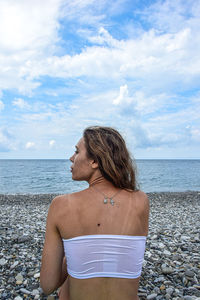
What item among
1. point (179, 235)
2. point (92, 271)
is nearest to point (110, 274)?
point (92, 271)

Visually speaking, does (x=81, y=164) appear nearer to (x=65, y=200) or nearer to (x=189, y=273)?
(x=65, y=200)

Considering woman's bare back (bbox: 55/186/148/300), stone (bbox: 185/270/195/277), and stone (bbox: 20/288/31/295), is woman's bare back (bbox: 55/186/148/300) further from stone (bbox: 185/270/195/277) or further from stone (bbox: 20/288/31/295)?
stone (bbox: 185/270/195/277)

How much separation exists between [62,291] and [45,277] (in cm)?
26

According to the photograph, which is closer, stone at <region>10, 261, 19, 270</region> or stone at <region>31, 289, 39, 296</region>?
stone at <region>31, 289, 39, 296</region>

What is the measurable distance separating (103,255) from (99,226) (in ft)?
0.82

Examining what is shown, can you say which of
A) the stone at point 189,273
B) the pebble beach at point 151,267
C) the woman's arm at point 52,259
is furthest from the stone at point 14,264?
the stone at point 189,273

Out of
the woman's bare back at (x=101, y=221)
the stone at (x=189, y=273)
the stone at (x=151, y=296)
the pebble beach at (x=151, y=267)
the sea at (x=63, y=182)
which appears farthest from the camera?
the sea at (x=63, y=182)

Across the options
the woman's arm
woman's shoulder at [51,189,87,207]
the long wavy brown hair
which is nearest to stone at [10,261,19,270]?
the woman's arm

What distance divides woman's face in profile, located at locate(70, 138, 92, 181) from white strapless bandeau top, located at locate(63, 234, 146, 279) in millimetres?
477

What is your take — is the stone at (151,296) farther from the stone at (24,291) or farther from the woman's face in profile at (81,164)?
the woman's face in profile at (81,164)

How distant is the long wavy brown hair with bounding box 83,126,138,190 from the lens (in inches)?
77.4

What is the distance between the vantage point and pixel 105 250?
74.6 inches

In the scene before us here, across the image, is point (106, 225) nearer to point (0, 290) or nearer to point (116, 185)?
point (116, 185)

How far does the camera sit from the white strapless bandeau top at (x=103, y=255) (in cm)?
188
